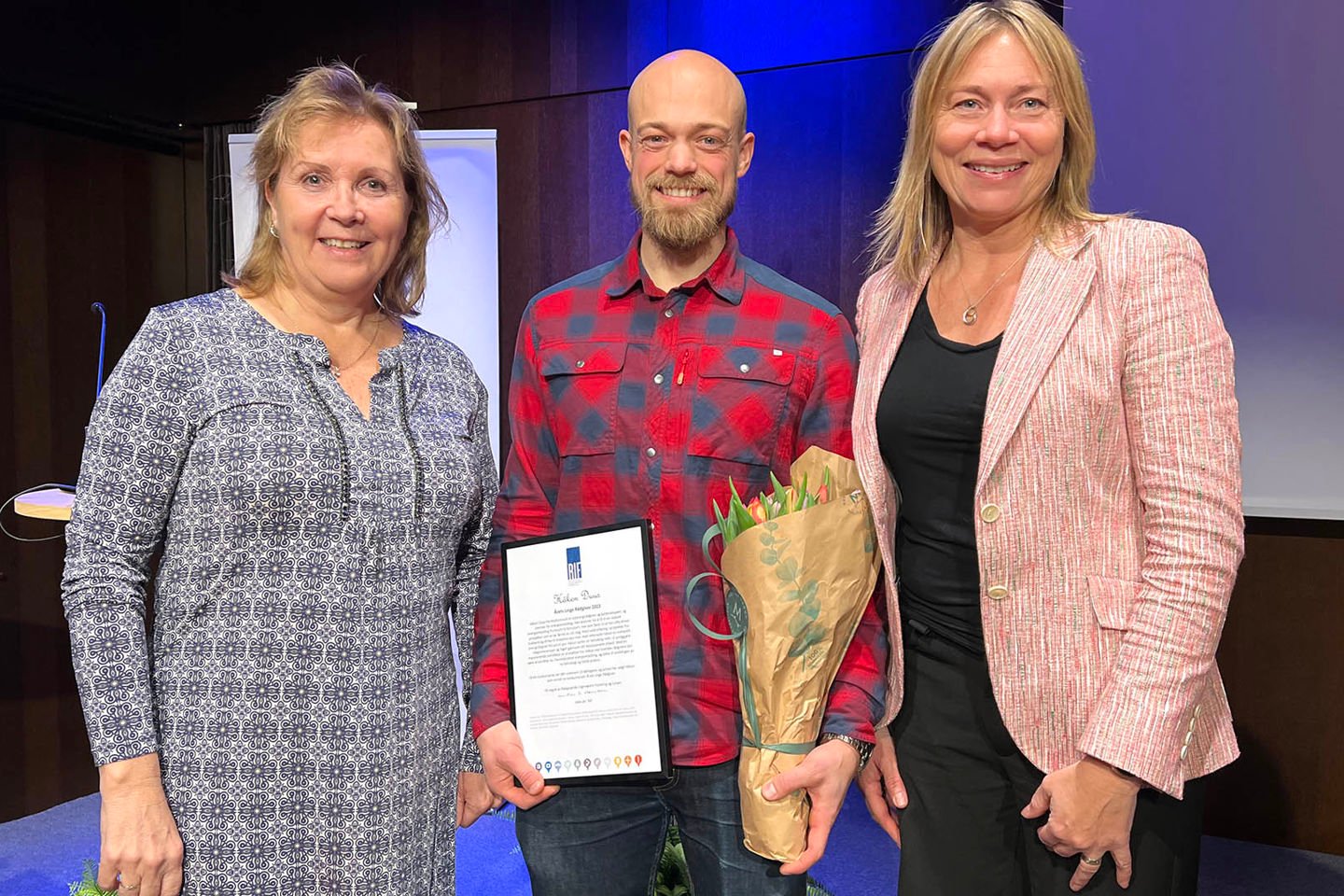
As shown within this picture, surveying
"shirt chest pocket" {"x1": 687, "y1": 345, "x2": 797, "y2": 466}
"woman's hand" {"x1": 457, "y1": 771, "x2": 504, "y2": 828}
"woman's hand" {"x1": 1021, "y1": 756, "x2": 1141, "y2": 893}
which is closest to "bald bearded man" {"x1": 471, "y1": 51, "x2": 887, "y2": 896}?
"shirt chest pocket" {"x1": 687, "y1": 345, "x2": 797, "y2": 466}

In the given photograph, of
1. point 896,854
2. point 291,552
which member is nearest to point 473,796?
point 291,552

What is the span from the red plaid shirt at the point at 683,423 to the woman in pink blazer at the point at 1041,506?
14 centimetres

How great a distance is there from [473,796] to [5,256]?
11.2ft

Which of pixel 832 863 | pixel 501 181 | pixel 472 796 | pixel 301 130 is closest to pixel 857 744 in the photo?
pixel 472 796

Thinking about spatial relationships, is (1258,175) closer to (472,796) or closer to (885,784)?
(885,784)

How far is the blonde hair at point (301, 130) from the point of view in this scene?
1722 millimetres

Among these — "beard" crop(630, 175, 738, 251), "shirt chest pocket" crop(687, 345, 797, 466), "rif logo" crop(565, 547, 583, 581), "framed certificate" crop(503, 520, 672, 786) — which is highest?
"beard" crop(630, 175, 738, 251)

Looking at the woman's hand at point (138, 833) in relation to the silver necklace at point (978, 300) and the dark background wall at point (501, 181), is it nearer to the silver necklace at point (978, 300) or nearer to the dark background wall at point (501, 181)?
the silver necklace at point (978, 300)

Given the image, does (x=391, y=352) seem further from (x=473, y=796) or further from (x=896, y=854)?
(x=896, y=854)

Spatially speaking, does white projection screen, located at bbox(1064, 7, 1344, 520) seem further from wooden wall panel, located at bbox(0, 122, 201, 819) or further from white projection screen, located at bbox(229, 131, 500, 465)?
wooden wall panel, located at bbox(0, 122, 201, 819)

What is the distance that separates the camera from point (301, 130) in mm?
1721

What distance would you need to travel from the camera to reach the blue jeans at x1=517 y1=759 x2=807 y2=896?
1709 millimetres

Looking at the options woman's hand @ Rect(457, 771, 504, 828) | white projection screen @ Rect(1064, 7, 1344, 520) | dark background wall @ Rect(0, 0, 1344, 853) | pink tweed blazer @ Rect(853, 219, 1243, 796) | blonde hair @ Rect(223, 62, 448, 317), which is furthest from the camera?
dark background wall @ Rect(0, 0, 1344, 853)

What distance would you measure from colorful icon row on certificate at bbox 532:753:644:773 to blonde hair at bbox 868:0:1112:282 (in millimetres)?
860
